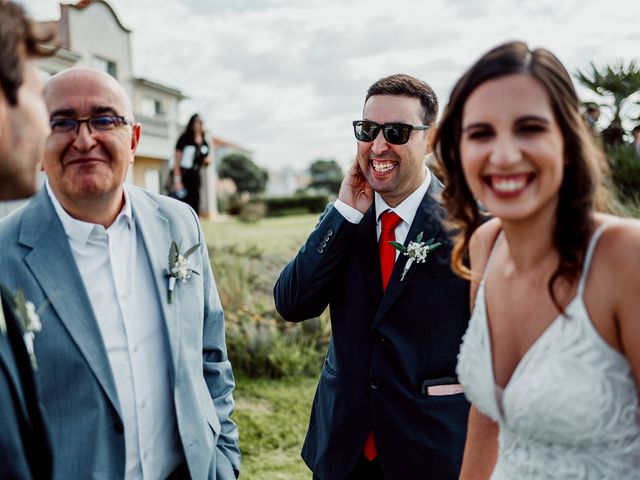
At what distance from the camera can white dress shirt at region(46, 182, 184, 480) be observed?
8.97ft

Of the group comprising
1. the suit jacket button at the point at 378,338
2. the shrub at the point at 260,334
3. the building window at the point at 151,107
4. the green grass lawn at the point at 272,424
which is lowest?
the green grass lawn at the point at 272,424

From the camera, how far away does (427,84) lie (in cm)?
355

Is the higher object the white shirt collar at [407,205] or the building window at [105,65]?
the building window at [105,65]

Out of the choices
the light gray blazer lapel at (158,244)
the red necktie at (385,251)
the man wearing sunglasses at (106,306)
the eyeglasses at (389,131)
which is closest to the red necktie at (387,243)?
the red necktie at (385,251)

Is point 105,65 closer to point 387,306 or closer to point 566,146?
point 387,306

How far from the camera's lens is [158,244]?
3.06 meters

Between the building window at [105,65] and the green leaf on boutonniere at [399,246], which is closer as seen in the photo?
the green leaf on boutonniere at [399,246]

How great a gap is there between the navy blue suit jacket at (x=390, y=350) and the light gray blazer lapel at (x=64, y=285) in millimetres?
1095

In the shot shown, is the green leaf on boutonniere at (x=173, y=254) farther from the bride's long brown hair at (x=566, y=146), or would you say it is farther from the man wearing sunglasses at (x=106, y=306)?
the bride's long brown hair at (x=566, y=146)

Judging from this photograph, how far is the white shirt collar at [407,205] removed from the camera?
10.7 ft

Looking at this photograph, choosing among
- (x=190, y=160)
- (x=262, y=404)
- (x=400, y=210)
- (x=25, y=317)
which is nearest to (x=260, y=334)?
(x=262, y=404)

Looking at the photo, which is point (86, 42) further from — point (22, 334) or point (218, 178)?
point (218, 178)

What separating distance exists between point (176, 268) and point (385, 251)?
1035mm

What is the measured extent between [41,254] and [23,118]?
103cm
